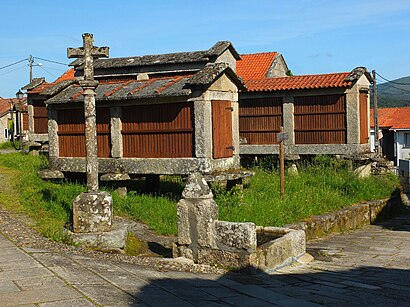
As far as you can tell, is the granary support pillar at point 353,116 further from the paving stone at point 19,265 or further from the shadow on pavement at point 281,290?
the paving stone at point 19,265

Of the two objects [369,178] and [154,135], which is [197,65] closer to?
[154,135]

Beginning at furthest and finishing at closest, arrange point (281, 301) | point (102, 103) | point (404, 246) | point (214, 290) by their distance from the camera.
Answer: point (102, 103) < point (404, 246) < point (214, 290) < point (281, 301)

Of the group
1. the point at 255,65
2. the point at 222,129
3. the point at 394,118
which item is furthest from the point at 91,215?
the point at 394,118

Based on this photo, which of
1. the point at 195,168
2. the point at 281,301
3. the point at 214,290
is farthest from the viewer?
the point at 195,168

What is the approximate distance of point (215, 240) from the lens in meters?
7.95

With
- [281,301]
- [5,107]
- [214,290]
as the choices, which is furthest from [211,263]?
[5,107]

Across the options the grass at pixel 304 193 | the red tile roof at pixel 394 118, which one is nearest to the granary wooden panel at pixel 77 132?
the grass at pixel 304 193

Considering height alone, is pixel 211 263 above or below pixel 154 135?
below

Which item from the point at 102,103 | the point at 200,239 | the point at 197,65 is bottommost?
the point at 200,239

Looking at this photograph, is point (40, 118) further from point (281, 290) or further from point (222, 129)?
point (281, 290)

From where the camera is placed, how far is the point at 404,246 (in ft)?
35.8

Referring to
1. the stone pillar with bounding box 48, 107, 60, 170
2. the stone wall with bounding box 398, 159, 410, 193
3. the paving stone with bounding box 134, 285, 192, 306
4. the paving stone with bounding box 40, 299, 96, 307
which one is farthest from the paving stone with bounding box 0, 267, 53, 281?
the stone wall with bounding box 398, 159, 410, 193

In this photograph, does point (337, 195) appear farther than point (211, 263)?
Yes

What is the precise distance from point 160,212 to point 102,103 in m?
3.29
